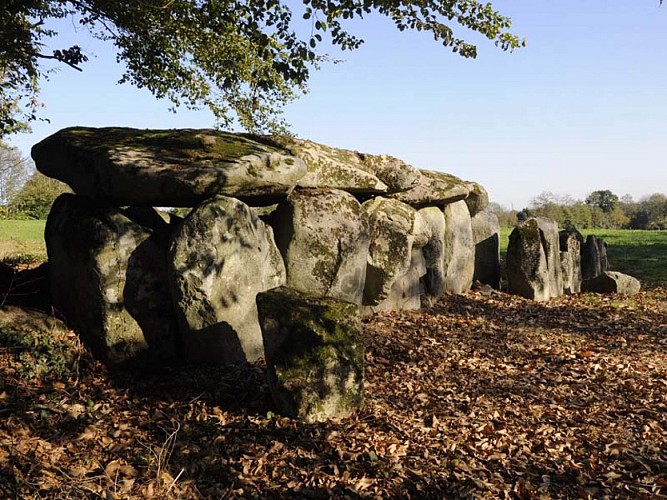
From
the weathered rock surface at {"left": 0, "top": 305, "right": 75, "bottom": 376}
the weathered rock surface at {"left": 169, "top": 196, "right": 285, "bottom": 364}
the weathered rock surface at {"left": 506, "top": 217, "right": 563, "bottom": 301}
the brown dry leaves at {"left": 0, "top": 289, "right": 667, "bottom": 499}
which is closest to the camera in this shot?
the brown dry leaves at {"left": 0, "top": 289, "right": 667, "bottom": 499}

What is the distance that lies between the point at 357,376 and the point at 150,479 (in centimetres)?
253

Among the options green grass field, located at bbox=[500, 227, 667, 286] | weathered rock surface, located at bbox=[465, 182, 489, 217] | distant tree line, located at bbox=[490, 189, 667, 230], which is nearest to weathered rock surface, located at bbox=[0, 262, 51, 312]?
weathered rock surface, located at bbox=[465, 182, 489, 217]

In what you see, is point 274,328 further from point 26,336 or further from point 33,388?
point 26,336

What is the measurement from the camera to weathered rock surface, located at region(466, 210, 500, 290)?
16281 mm

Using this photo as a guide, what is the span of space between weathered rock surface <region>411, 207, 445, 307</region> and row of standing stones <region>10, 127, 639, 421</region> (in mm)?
1437

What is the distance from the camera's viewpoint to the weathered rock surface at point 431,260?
1322cm

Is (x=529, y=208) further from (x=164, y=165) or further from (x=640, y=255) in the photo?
(x=164, y=165)

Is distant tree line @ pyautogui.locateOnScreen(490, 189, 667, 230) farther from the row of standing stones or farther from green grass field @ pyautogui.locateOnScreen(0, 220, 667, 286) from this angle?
the row of standing stones

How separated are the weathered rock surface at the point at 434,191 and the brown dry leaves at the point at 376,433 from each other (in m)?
4.45

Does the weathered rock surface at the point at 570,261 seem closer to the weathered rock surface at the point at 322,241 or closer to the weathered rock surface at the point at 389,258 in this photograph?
the weathered rock surface at the point at 389,258

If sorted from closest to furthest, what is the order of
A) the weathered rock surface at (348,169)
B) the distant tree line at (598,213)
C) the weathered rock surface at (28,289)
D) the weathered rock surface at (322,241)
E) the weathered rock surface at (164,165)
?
the weathered rock surface at (164,165)
the weathered rock surface at (28,289)
the weathered rock surface at (322,241)
the weathered rock surface at (348,169)
the distant tree line at (598,213)

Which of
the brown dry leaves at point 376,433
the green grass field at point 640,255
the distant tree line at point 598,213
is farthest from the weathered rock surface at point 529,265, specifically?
the distant tree line at point 598,213

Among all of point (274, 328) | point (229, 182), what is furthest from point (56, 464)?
point (229, 182)

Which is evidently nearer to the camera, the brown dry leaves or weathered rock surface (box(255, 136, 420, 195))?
the brown dry leaves
